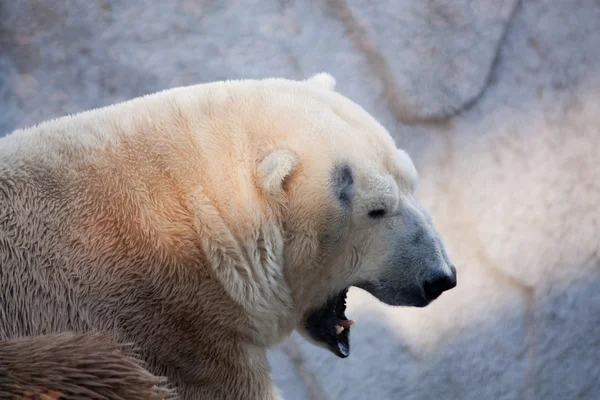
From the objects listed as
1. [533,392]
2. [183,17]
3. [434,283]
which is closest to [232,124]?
A: [434,283]

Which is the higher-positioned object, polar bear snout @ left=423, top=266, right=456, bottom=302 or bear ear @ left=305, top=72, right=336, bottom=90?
bear ear @ left=305, top=72, right=336, bottom=90

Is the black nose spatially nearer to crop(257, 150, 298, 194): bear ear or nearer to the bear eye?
the bear eye

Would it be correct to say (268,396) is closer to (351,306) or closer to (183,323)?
(183,323)

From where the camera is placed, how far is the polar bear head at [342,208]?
199cm

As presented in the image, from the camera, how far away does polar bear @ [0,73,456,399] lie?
1801 millimetres

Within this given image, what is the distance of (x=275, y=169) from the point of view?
1922 mm

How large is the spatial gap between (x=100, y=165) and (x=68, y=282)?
313mm

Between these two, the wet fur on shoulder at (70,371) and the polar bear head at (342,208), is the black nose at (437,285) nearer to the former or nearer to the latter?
the polar bear head at (342,208)

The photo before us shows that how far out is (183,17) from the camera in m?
3.43

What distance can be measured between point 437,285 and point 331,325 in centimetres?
37

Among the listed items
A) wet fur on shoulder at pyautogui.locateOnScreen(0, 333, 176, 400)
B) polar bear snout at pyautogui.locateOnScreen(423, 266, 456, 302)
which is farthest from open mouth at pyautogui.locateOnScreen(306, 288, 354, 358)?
wet fur on shoulder at pyautogui.locateOnScreen(0, 333, 176, 400)

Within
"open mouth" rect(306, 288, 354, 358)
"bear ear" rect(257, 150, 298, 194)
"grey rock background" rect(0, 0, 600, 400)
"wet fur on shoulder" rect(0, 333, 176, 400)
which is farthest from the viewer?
"grey rock background" rect(0, 0, 600, 400)

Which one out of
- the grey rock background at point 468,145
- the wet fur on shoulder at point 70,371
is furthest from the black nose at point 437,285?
the grey rock background at point 468,145

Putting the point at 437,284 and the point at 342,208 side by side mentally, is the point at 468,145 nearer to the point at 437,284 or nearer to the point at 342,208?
the point at 437,284
